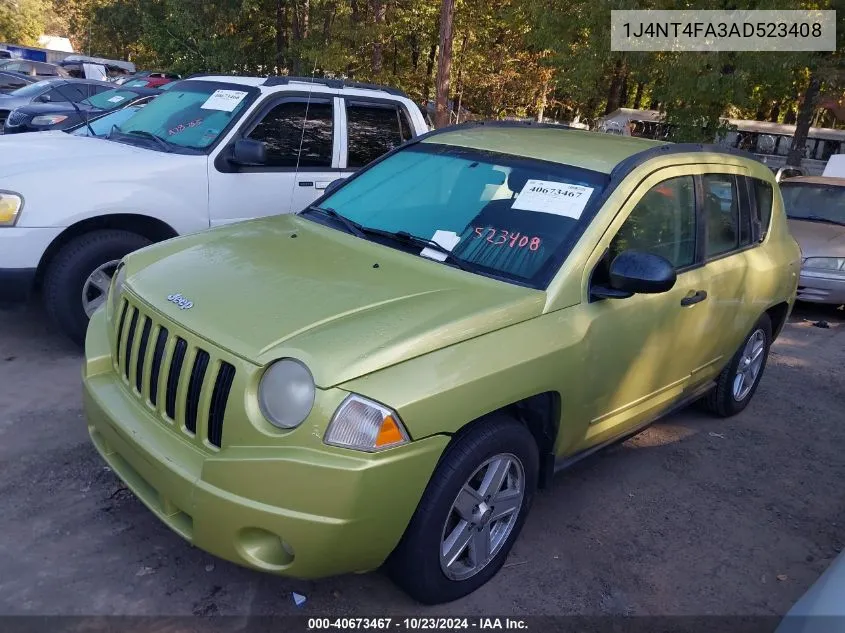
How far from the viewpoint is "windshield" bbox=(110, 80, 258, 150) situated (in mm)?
5316

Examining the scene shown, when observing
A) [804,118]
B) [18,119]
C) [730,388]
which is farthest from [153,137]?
[804,118]

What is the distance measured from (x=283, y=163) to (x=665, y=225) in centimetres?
308

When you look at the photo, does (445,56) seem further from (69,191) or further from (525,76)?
(525,76)

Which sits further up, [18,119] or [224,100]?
[224,100]

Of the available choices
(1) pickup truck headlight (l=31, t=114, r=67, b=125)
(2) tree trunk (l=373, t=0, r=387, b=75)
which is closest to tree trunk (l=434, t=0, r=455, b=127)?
(2) tree trunk (l=373, t=0, r=387, b=75)

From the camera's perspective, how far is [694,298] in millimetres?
3707

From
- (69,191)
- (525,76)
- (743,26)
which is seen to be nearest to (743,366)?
(69,191)

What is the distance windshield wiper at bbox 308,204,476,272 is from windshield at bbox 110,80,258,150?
1916 millimetres

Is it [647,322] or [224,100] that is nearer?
[647,322]

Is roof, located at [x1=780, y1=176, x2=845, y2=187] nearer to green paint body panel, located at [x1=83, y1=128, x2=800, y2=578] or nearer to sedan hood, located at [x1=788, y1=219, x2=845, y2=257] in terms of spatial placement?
sedan hood, located at [x1=788, y1=219, x2=845, y2=257]

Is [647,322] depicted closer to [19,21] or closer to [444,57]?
[444,57]

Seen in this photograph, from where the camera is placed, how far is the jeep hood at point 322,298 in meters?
2.47

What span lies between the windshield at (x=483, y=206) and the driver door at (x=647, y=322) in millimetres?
208

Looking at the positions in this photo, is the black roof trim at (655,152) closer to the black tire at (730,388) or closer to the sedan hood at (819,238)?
the black tire at (730,388)
